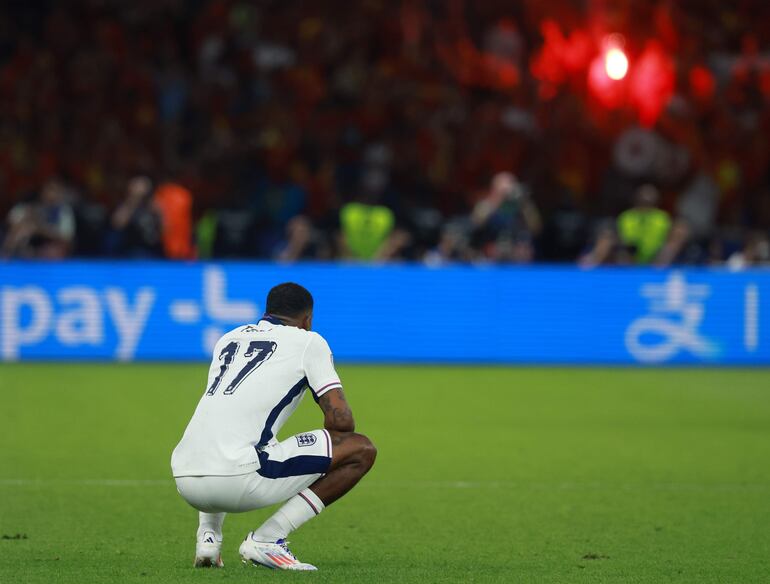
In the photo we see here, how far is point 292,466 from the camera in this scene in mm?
6156

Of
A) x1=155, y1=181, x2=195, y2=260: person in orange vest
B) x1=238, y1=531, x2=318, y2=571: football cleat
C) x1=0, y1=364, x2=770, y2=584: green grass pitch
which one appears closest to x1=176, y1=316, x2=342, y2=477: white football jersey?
x1=238, y1=531, x2=318, y2=571: football cleat

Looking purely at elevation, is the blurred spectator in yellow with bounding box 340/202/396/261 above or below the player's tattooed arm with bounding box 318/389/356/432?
above

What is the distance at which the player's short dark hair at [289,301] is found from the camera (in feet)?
21.1

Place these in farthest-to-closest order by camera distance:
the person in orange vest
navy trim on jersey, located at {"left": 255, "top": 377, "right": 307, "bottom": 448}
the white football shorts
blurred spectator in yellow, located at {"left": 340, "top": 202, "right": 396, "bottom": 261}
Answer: the person in orange vest
blurred spectator in yellow, located at {"left": 340, "top": 202, "right": 396, "bottom": 261}
navy trim on jersey, located at {"left": 255, "top": 377, "right": 307, "bottom": 448}
the white football shorts

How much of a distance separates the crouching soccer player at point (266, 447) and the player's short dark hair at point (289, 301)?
10 cm

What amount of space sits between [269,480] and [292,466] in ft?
0.37

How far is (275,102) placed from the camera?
75.7 feet

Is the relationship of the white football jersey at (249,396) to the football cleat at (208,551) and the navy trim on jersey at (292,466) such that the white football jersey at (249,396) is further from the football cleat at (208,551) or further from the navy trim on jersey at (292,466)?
the football cleat at (208,551)

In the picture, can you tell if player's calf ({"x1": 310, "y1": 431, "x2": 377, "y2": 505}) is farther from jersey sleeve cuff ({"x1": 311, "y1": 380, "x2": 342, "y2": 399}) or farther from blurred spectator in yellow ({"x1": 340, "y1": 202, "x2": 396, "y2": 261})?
blurred spectator in yellow ({"x1": 340, "y1": 202, "x2": 396, "y2": 261})

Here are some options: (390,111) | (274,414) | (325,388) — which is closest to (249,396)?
(274,414)

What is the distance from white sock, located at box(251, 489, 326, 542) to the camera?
6199mm

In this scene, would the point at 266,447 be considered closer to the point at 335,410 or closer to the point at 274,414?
the point at 274,414

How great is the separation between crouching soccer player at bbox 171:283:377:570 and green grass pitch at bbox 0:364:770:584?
22cm

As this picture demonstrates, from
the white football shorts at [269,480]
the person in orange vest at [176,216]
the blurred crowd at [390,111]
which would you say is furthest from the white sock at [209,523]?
the blurred crowd at [390,111]
